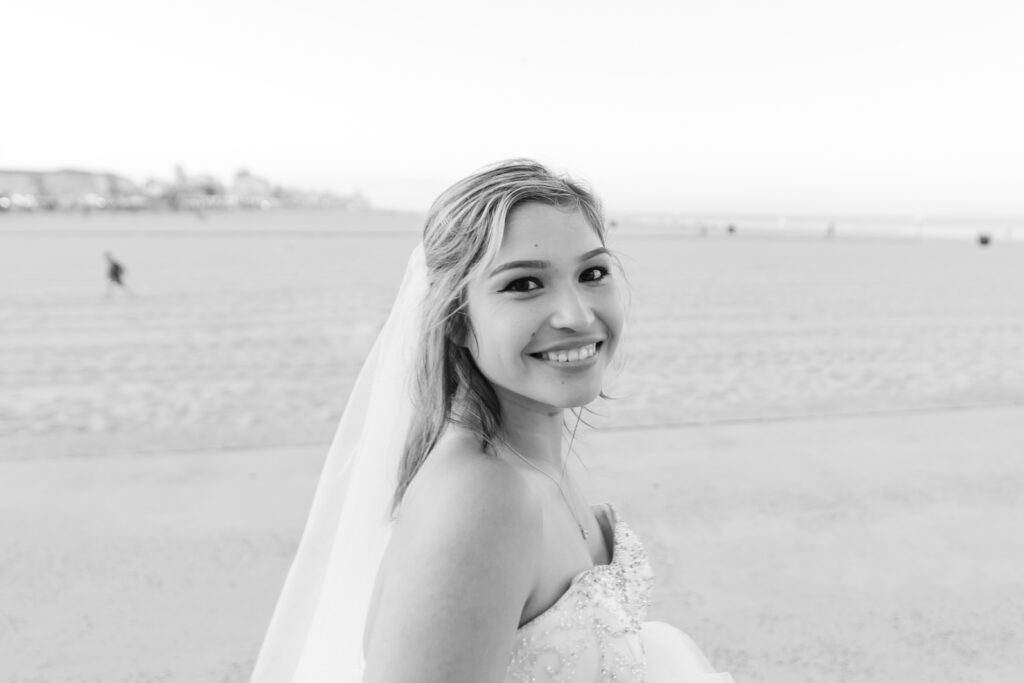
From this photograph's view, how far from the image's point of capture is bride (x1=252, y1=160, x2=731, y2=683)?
1285 millimetres

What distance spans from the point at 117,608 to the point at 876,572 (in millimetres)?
3683

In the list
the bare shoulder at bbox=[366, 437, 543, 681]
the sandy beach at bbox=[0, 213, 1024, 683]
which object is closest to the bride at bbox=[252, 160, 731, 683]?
the bare shoulder at bbox=[366, 437, 543, 681]

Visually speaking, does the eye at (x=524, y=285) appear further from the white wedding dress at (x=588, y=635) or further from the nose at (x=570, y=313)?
the white wedding dress at (x=588, y=635)

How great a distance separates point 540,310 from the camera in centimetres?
155

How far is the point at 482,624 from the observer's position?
50.8 inches

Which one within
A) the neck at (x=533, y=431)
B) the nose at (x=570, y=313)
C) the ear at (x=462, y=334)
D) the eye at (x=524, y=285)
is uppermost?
the eye at (x=524, y=285)

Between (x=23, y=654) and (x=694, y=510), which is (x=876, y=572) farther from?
(x=23, y=654)

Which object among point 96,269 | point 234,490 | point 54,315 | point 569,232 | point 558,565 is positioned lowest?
point 96,269

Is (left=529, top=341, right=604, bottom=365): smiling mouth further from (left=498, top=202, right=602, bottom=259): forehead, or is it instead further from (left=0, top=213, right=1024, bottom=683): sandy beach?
(left=0, top=213, right=1024, bottom=683): sandy beach

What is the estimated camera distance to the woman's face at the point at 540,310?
155 cm

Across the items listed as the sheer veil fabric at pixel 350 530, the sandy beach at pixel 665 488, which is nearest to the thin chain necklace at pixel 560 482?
the sheer veil fabric at pixel 350 530

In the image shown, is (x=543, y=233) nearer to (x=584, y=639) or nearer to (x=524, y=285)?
(x=524, y=285)

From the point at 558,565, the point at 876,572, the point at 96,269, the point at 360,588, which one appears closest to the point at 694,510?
the point at 876,572

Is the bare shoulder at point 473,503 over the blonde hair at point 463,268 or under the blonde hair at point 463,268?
under
